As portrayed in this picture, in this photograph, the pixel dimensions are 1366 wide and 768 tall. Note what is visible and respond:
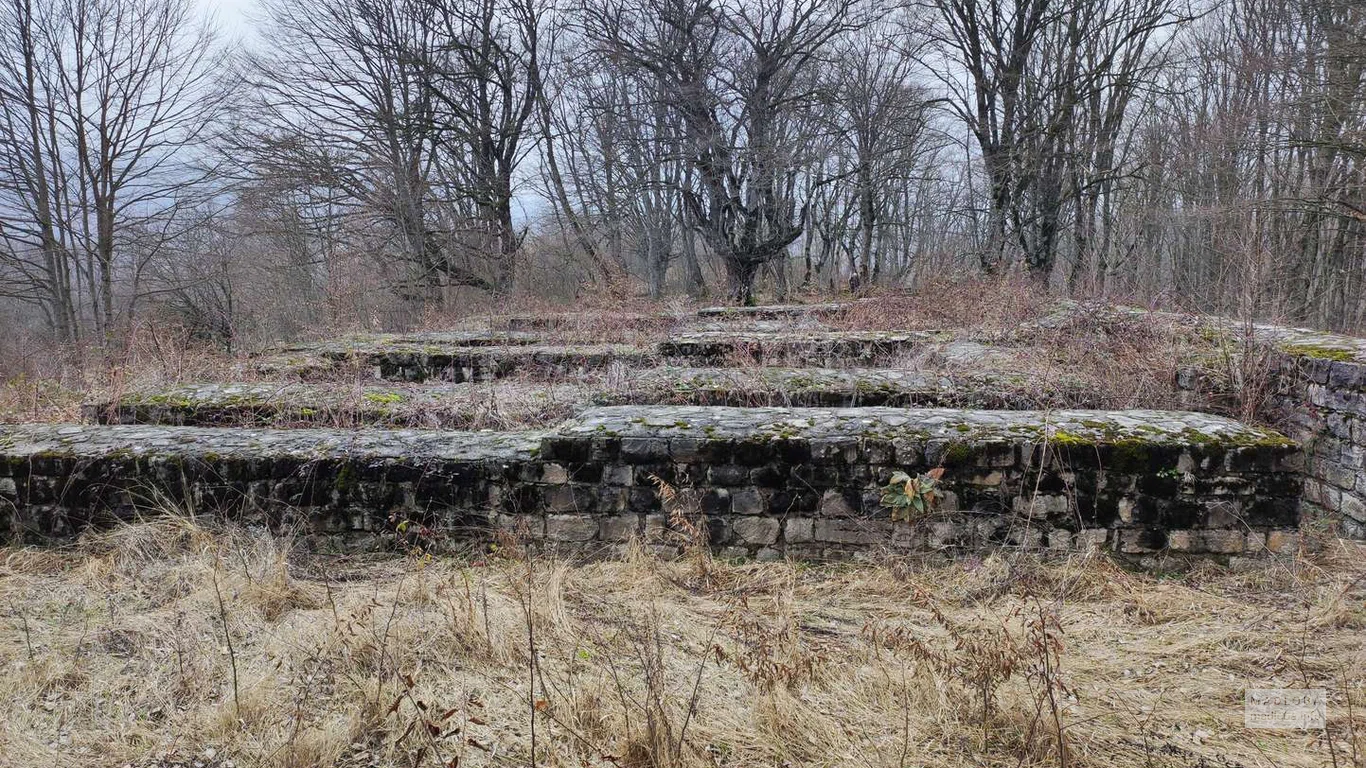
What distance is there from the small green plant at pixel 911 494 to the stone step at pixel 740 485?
8 cm

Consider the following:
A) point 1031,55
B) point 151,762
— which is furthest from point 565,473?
point 1031,55

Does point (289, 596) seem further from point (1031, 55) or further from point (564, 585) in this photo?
point (1031, 55)

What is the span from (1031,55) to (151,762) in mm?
20068

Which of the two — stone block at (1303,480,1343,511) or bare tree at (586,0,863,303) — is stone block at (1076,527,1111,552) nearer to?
stone block at (1303,480,1343,511)

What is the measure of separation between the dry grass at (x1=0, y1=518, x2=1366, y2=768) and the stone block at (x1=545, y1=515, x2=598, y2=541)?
0.83ft

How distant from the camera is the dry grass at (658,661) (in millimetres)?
2150

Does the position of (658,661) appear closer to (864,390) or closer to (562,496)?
(562,496)

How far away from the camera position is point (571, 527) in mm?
3824

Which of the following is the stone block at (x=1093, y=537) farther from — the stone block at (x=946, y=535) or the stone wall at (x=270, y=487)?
the stone wall at (x=270, y=487)

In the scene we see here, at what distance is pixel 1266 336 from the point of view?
5.54m

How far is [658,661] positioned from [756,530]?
1463 millimetres

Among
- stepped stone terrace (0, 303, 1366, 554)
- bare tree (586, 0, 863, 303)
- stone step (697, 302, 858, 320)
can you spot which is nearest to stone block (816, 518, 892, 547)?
stepped stone terrace (0, 303, 1366, 554)

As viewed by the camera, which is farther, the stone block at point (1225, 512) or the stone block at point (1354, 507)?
the stone block at point (1354, 507)

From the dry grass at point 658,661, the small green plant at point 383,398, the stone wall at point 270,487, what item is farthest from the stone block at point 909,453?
the small green plant at point 383,398
